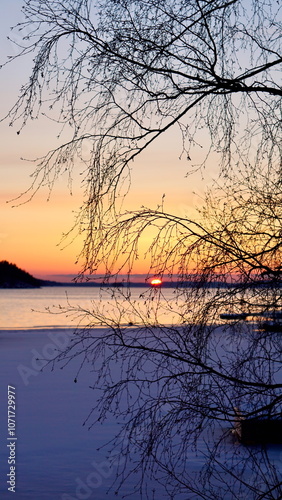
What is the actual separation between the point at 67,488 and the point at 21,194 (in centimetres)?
366

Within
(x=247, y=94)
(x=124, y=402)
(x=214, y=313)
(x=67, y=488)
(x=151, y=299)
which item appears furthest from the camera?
(x=124, y=402)

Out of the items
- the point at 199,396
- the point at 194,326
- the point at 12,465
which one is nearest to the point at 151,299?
the point at 194,326

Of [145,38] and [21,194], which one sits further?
[145,38]

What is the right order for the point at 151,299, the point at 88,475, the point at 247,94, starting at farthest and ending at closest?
the point at 88,475, the point at 247,94, the point at 151,299

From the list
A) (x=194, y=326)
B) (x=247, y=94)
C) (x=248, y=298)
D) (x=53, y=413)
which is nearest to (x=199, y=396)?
(x=194, y=326)

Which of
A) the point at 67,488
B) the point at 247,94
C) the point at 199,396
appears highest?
the point at 247,94

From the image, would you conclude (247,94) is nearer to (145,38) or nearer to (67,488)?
(145,38)

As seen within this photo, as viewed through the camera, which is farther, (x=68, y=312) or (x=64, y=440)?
(x=68, y=312)

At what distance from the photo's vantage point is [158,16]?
341 cm

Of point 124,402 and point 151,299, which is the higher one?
point 151,299

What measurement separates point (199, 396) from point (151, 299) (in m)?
0.58

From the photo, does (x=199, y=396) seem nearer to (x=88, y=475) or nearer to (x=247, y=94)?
(x=247, y=94)

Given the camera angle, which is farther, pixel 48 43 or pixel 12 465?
pixel 12 465

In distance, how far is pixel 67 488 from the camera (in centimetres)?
586
